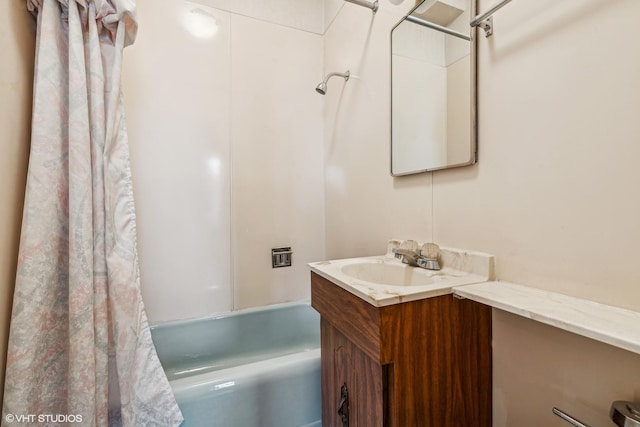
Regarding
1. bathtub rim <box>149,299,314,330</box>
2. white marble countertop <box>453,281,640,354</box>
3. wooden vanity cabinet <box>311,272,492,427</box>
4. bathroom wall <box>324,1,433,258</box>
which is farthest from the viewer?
bathtub rim <box>149,299,314,330</box>

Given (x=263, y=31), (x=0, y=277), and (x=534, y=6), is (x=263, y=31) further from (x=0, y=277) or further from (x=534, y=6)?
(x=0, y=277)

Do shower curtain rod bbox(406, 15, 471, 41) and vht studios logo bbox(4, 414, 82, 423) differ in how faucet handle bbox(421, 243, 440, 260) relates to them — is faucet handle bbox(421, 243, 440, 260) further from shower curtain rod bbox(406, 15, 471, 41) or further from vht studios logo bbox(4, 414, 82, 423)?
vht studios logo bbox(4, 414, 82, 423)

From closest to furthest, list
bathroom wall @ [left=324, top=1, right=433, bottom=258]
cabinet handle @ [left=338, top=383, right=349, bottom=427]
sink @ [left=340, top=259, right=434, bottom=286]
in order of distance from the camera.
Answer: cabinet handle @ [left=338, top=383, right=349, bottom=427] → sink @ [left=340, top=259, right=434, bottom=286] → bathroom wall @ [left=324, top=1, right=433, bottom=258]

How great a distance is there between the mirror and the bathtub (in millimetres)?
954

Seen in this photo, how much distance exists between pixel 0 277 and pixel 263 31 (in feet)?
5.76

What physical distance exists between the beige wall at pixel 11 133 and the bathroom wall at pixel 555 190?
130 cm

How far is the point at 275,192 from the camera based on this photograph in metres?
1.78

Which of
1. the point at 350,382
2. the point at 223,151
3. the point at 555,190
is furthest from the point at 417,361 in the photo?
the point at 223,151

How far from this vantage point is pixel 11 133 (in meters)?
0.73

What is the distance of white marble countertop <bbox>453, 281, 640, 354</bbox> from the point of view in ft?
1.42

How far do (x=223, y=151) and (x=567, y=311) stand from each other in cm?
166

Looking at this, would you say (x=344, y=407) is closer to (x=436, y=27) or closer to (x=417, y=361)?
(x=417, y=361)

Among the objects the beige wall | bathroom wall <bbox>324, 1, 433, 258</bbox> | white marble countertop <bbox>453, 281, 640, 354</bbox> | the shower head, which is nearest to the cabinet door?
white marble countertop <bbox>453, 281, 640, 354</bbox>

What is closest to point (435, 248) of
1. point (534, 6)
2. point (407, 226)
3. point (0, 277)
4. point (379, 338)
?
point (407, 226)
